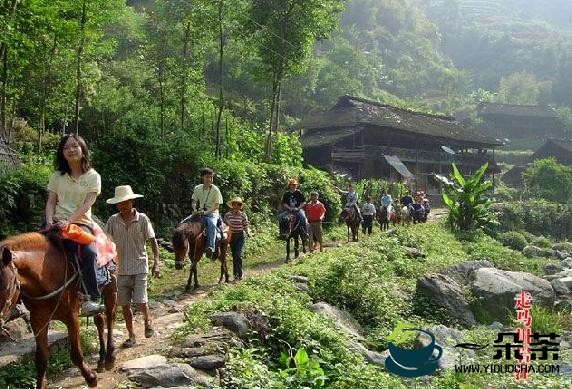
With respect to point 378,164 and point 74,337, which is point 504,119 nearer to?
point 378,164

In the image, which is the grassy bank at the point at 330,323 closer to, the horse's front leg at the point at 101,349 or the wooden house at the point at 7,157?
the horse's front leg at the point at 101,349

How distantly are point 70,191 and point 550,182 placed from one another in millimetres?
41211

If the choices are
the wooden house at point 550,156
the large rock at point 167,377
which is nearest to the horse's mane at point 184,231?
the large rock at point 167,377

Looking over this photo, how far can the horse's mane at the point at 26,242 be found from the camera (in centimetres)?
476

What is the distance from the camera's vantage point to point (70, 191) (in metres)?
5.62

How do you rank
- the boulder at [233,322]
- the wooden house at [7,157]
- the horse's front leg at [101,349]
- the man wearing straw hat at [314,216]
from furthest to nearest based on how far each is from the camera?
the man wearing straw hat at [314,216] < the wooden house at [7,157] < the boulder at [233,322] < the horse's front leg at [101,349]

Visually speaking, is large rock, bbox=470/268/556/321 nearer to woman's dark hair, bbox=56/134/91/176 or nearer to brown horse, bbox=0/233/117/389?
brown horse, bbox=0/233/117/389

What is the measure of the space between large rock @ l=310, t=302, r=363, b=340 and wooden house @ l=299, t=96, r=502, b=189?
81.2 feet

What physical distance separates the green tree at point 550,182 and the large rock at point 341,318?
34241 millimetres

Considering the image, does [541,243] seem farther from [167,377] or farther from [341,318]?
[167,377]

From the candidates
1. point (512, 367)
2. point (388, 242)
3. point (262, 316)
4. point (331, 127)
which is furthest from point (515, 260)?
point (331, 127)

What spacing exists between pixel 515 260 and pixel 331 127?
2062cm

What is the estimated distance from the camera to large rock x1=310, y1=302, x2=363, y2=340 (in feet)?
28.3

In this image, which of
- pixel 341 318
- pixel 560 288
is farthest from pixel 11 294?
pixel 560 288
